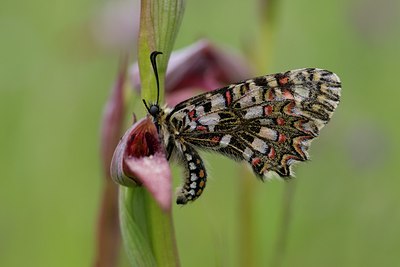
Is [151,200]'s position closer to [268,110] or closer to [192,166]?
[192,166]

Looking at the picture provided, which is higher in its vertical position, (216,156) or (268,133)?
(216,156)

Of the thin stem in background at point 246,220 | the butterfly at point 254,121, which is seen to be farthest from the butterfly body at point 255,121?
the thin stem in background at point 246,220

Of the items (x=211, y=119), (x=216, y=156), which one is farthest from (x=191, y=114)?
(x=216, y=156)

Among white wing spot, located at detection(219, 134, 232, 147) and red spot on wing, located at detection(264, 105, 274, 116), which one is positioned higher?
red spot on wing, located at detection(264, 105, 274, 116)

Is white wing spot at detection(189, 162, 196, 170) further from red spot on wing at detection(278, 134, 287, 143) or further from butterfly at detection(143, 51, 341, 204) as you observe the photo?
red spot on wing at detection(278, 134, 287, 143)

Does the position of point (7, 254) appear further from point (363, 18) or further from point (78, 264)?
point (363, 18)

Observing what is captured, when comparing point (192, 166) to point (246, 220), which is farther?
point (246, 220)

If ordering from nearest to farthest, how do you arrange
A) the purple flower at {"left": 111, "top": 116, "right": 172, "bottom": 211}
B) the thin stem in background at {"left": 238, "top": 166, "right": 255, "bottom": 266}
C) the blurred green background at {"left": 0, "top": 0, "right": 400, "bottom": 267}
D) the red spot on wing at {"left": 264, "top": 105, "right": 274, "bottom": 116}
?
the purple flower at {"left": 111, "top": 116, "right": 172, "bottom": 211}, the red spot on wing at {"left": 264, "top": 105, "right": 274, "bottom": 116}, the thin stem in background at {"left": 238, "top": 166, "right": 255, "bottom": 266}, the blurred green background at {"left": 0, "top": 0, "right": 400, "bottom": 267}

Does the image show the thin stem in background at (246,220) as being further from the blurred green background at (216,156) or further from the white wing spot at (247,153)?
the white wing spot at (247,153)

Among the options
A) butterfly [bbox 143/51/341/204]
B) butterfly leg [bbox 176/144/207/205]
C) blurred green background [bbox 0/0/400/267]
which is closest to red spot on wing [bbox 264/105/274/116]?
butterfly [bbox 143/51/341/204]
